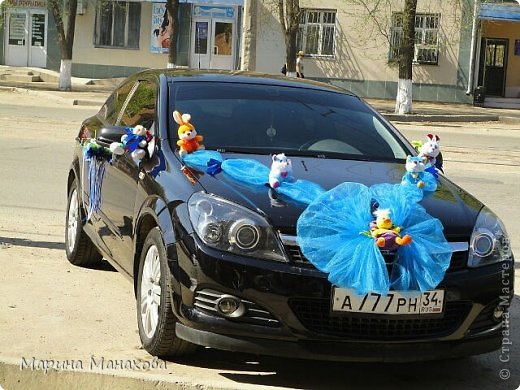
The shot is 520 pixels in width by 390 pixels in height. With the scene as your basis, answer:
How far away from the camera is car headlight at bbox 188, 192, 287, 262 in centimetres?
432

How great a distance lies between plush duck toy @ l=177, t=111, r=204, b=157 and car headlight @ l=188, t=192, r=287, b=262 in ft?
2.41

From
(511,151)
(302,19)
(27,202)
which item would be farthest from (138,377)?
(302,19)

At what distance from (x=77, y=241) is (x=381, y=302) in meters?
3.36

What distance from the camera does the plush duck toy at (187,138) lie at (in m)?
5.13

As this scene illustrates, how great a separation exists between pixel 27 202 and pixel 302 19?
28.7 metres

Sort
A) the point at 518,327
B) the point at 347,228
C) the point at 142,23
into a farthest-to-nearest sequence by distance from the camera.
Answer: the point at 142,23, the point at 518,327, the point at 347,228

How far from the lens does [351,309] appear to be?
429 cm

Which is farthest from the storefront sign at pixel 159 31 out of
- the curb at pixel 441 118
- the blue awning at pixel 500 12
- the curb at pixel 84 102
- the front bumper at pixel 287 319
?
the front bumper at pixel 287 319

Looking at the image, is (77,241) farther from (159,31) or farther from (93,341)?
(159,31)

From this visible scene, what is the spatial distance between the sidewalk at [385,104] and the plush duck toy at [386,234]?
2126 centimetres

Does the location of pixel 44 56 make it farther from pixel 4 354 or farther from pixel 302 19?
pixel 4 354

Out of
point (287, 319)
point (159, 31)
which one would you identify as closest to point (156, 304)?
point (287, 319)

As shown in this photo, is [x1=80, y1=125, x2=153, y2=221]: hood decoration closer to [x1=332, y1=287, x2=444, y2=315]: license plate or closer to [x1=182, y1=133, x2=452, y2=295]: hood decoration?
[x1=182, y1=133, x2=452, y2=295]: hood decoration

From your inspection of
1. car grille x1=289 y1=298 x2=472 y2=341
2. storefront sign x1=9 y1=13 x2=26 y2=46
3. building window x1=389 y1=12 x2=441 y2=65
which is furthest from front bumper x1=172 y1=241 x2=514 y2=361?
storefront sign x1=9 y1=13 x2=26 y2=46
